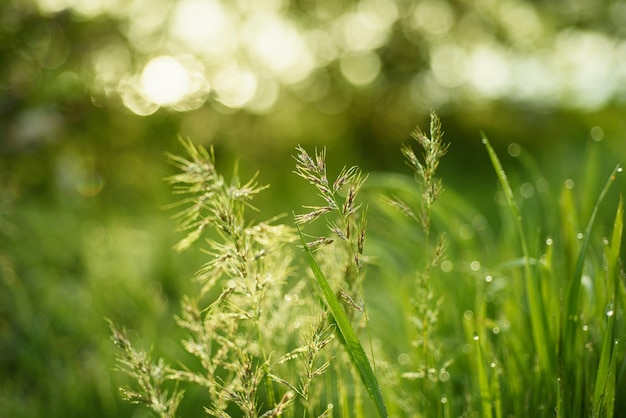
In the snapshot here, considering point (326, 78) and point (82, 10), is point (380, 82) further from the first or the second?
point (82, 10)

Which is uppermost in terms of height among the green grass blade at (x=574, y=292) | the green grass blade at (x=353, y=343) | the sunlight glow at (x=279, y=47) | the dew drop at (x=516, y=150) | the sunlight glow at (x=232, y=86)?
the sunlight glow at (x=279, y=47)

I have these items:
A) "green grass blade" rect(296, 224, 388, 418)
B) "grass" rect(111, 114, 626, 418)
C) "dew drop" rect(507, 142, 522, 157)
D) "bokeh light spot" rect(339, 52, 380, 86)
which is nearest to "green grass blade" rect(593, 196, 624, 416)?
"grass" rect(111, 114, 626, 418)

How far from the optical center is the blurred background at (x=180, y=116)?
92.7 inches

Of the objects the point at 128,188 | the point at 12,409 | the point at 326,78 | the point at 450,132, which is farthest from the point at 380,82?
the point at 12,409

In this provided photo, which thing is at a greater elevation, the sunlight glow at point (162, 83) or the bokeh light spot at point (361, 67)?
the bokeh light spot at point (361, 67)

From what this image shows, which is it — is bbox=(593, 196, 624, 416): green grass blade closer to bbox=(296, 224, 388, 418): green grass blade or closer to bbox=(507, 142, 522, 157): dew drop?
bbox=(296, 224, 388, 418): green grass blade

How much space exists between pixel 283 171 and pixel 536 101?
7.71 m

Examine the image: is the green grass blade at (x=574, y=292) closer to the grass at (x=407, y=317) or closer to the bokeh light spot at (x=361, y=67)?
the grass at (x=407, y=317)

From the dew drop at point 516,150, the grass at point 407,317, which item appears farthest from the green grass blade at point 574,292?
the dew drop at point 516,150

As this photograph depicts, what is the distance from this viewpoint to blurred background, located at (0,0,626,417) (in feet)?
7.73

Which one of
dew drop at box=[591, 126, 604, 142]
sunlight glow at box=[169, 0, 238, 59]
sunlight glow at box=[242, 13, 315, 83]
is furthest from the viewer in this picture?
sunlight glow at box=[242, 13, 315, 83]

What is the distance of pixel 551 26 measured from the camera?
12250mm

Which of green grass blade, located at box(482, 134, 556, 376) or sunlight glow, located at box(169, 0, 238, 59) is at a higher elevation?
sunlight glow, located at box(169, 0, 238, 59)

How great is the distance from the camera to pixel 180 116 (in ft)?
19.5
